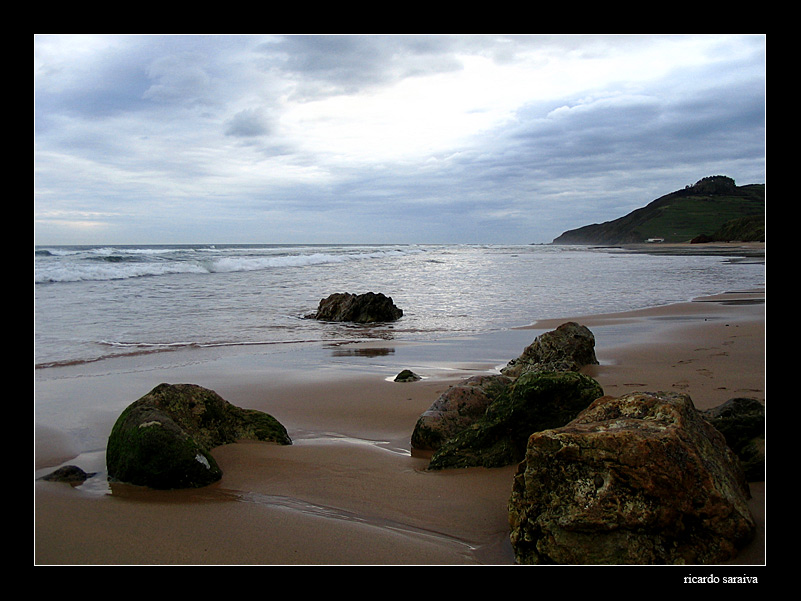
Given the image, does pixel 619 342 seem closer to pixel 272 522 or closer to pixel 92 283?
pixel 272 522

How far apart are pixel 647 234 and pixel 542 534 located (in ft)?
352

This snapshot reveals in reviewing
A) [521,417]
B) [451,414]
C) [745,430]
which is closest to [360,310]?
[451,414]

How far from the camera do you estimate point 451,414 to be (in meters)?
4.55

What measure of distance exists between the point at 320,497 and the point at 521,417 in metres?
1.43

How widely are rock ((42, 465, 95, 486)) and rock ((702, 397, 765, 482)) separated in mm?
4106

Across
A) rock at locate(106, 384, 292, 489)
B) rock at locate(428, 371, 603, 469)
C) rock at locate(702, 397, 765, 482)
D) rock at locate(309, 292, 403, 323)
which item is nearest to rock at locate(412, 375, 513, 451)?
rock at locate(428, 371, 603, 469)

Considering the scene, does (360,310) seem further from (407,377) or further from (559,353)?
(559,353)

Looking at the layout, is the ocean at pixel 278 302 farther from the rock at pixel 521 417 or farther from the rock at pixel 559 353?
the rock at pixel 521 417

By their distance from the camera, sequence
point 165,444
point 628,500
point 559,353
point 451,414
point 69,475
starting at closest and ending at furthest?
point 628,500 → point 165,444 → point 69,475 → point 451,414 → point 559,353

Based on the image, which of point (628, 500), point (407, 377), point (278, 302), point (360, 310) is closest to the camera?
point (628, 500)

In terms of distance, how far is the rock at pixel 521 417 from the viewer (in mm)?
3832

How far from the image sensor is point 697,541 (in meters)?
2.43

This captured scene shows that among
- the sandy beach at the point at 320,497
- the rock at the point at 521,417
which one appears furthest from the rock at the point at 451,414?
the rock at the point at 521,417
